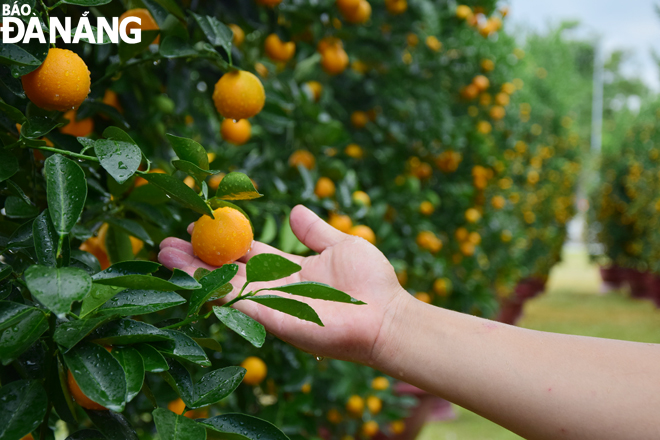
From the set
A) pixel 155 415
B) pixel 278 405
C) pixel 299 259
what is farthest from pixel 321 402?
pixel 155 415

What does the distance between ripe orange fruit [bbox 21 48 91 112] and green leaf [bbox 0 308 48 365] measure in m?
0.26

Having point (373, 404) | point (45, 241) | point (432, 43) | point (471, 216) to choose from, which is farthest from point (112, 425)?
point (471, 216)

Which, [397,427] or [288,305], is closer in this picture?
[288,305]

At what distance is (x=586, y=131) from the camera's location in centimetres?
2255

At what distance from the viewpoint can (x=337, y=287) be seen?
34.9 inches

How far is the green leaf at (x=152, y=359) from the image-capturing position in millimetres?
488

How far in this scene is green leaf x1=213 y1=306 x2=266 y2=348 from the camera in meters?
0.53

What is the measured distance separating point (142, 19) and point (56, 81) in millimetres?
281

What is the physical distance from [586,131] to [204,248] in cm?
2435

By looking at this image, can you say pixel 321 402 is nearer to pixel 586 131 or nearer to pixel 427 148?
pixel 427 148

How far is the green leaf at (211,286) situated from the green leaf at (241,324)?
0.06ft

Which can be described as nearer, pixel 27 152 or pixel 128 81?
pixel 27 152

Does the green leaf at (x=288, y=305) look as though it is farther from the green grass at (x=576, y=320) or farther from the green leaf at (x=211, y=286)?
the green grass at (x=576, y=320)

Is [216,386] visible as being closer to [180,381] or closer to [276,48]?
[180,381]
